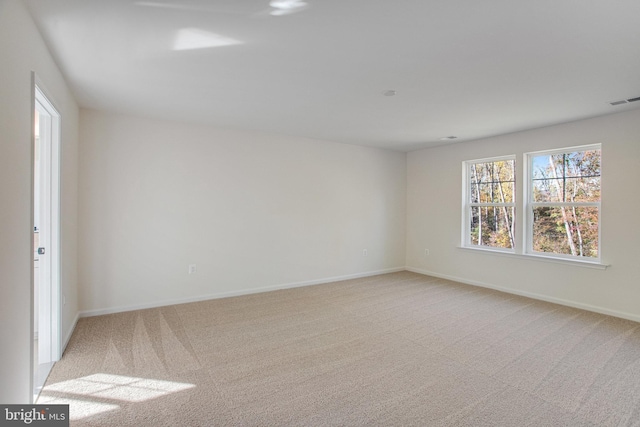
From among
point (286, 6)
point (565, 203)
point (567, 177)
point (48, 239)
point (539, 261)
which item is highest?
point (286, 6)

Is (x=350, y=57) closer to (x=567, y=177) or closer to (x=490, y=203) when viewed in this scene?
(x=567, y=177)

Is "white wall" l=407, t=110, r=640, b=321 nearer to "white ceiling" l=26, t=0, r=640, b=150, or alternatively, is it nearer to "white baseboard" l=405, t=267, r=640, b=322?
"white baseboard" l=405, t=267, r=640, b=322

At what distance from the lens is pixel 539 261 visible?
4406mm

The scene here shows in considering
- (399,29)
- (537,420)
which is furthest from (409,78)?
(537,420)

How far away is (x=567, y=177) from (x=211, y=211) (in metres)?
4.88

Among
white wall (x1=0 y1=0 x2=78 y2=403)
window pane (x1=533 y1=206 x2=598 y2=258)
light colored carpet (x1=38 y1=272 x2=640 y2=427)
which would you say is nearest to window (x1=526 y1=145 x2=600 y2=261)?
window pane (x1=533 y1=206 x2=598 y2=258)

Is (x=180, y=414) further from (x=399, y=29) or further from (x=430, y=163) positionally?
(x=430, y=163)

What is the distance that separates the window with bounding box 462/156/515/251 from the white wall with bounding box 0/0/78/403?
546 cm

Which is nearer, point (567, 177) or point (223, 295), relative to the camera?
point (567, 177)

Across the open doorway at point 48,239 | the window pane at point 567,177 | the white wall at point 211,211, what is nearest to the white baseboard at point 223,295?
the white wall at point 211,211

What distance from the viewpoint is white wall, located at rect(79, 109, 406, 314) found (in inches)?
146

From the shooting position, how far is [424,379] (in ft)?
7.74

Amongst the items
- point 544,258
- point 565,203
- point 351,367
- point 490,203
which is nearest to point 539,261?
point 544,258

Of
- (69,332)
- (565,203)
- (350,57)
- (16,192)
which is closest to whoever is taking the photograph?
(16,192)
